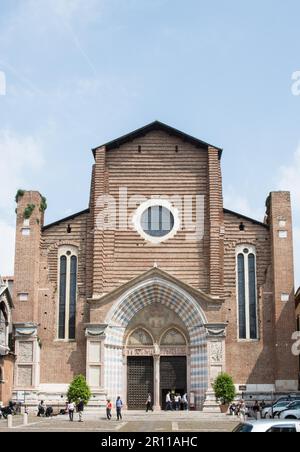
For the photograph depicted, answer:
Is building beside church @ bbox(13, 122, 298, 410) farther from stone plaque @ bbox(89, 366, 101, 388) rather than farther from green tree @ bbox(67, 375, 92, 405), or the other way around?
green tree @ bbox(67, 375, 92, 405)

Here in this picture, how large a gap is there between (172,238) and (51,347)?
8636 mm

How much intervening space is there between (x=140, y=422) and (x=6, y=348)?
29.8 feet

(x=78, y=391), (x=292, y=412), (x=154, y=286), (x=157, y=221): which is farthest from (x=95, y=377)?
(x=292, y=412)

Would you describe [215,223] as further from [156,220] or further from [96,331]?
[96,331]

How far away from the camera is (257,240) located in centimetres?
3891

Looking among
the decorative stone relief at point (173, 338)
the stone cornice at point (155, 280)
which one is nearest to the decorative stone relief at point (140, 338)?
the decorative stone relief at point (173, 338)

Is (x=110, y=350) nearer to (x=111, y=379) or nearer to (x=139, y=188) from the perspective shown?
(x=111, y=379)

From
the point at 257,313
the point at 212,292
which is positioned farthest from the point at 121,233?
the point at 257,313

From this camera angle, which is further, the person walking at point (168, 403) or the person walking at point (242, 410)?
the person walking at point (168, 403)

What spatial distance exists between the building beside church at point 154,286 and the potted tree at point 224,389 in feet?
3.78

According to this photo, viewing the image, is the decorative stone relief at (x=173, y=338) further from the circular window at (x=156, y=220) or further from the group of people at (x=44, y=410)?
the group of people at (x=44, y=410)

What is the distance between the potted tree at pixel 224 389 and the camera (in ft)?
114

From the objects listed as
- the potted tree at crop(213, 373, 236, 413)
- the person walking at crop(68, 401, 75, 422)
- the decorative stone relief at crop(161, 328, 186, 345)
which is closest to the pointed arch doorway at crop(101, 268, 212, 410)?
the decorative stone relief at crop(161, 328, 186, 345)

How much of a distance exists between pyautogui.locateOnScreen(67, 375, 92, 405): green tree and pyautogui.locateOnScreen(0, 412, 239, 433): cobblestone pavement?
928 millimetres
